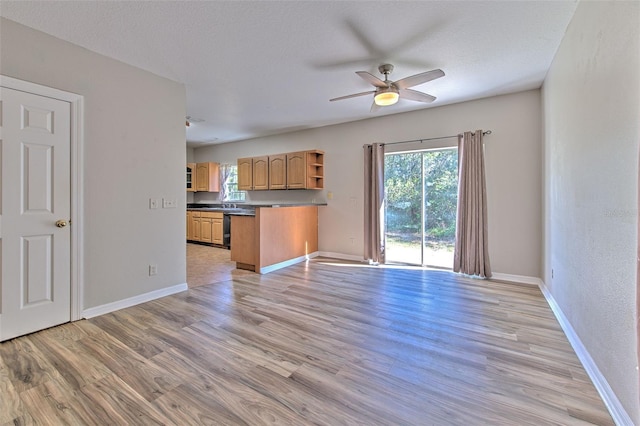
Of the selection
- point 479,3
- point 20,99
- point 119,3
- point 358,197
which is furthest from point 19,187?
point 358,197

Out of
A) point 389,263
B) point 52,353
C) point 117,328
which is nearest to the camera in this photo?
point 52,353

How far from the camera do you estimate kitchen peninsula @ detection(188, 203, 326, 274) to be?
14.5 ft

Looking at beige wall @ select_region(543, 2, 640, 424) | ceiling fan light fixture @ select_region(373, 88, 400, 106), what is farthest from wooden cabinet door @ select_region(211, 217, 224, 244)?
beige wall @ select_region(543, 2, 640, 424)

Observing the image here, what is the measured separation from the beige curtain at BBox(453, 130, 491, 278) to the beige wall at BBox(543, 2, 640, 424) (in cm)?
134

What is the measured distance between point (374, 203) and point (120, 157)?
12.1 ft

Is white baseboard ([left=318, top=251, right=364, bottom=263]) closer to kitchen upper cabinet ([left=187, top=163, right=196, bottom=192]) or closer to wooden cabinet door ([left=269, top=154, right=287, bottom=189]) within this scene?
wooden cabinet door ([left=269, top=154, right=287, bottom=189])

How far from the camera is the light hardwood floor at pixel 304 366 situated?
151cm

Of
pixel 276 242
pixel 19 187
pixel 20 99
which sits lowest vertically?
pixel 276 242

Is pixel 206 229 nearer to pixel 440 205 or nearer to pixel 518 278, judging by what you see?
pixel 440 205

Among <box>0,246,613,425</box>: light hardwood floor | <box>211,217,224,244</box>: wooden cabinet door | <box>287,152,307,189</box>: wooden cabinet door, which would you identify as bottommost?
<box>0,246,613,425</box>: light hardwood floor

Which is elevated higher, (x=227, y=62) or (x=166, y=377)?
(x=227, y=62)

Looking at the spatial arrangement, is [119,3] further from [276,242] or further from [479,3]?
[276,242]

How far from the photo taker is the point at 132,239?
10.0ft

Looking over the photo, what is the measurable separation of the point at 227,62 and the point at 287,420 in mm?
3219
